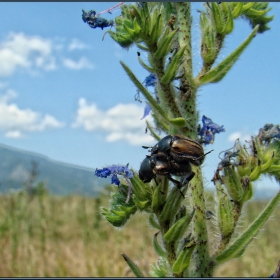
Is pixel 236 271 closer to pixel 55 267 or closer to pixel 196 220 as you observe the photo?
pixel 55 267

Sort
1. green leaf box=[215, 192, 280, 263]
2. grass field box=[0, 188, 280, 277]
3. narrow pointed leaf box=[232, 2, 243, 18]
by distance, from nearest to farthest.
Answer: green leaf box=[215, 192, 280, 263]
narrow pointed leaf box=[232, 2, 243, 18]
grass field box=[0, 188, 280, 277]

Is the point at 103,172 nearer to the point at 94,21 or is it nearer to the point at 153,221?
the point at 153,221

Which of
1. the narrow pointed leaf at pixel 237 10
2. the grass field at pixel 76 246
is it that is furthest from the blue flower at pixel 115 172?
the grass field at pixel 76 246

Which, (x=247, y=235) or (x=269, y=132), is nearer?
(x=247, y=235)

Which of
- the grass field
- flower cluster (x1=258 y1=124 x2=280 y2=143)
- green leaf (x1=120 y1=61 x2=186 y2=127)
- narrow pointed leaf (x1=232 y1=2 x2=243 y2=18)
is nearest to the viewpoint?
green leaf (x1=120 y1=61 x2=186 y2=127)

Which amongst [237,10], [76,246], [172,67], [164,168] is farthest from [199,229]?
[76,246]

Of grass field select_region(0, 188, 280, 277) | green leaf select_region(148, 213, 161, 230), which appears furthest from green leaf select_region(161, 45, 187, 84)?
grass field select_region(0, 188, 280, 277)

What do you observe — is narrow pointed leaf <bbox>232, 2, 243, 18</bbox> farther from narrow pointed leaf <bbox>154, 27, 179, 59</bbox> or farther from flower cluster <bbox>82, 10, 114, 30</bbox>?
flower cluster <bbox>82, 10, 114, 30</bbox>

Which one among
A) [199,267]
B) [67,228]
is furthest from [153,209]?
[67,228]
